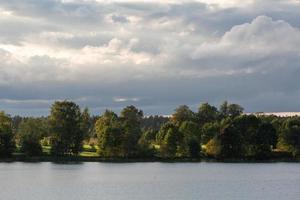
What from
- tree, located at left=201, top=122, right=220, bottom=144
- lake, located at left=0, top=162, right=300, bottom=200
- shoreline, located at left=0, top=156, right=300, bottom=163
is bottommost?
lake, located at left=0, top=162, right=300, bottom=200

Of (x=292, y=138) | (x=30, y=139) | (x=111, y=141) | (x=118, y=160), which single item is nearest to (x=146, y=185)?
(x=111, y=141)

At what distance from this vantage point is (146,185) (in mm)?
88875

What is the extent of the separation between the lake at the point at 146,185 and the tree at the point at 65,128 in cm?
3199

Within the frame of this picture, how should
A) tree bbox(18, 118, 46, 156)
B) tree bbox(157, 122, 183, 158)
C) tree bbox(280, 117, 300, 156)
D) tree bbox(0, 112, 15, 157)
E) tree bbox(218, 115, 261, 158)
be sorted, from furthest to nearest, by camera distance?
tree bbox(280, 117, 300, 156)
tree bbox(218, 115, 261, 158)
tree bbox(157, 122, 183, 158)
tree bbox(18, 118, 46, 156)
tree bbox(0, 112, 15, 157)

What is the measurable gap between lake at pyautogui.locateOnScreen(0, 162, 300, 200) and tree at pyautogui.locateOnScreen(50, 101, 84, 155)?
1259 inches

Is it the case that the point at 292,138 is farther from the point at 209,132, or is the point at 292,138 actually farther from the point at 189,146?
the point at 189,146

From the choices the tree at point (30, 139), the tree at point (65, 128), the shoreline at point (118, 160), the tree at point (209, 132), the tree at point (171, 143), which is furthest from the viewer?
the tree at point (209, 132)

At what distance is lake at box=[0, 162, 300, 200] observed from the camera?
75062 mm

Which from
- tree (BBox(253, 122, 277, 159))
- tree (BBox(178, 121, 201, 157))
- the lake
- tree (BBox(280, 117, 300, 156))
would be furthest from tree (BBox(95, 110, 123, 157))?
tree (BBox(280, 117, 300, 156))

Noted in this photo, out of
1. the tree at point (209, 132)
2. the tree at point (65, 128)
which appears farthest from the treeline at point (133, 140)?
the tree at point (209, 132)

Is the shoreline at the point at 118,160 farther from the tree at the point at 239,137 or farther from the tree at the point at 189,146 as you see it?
the tree at the point at 239,137

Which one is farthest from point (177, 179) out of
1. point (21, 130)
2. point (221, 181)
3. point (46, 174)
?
point (21, 130)

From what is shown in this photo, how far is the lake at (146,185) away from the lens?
75062 millimetres

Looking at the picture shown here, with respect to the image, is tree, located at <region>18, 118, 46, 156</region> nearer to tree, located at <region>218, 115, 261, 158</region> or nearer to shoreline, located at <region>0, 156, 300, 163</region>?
shoreline, located at <region>0, 156, 300, 163</region>
